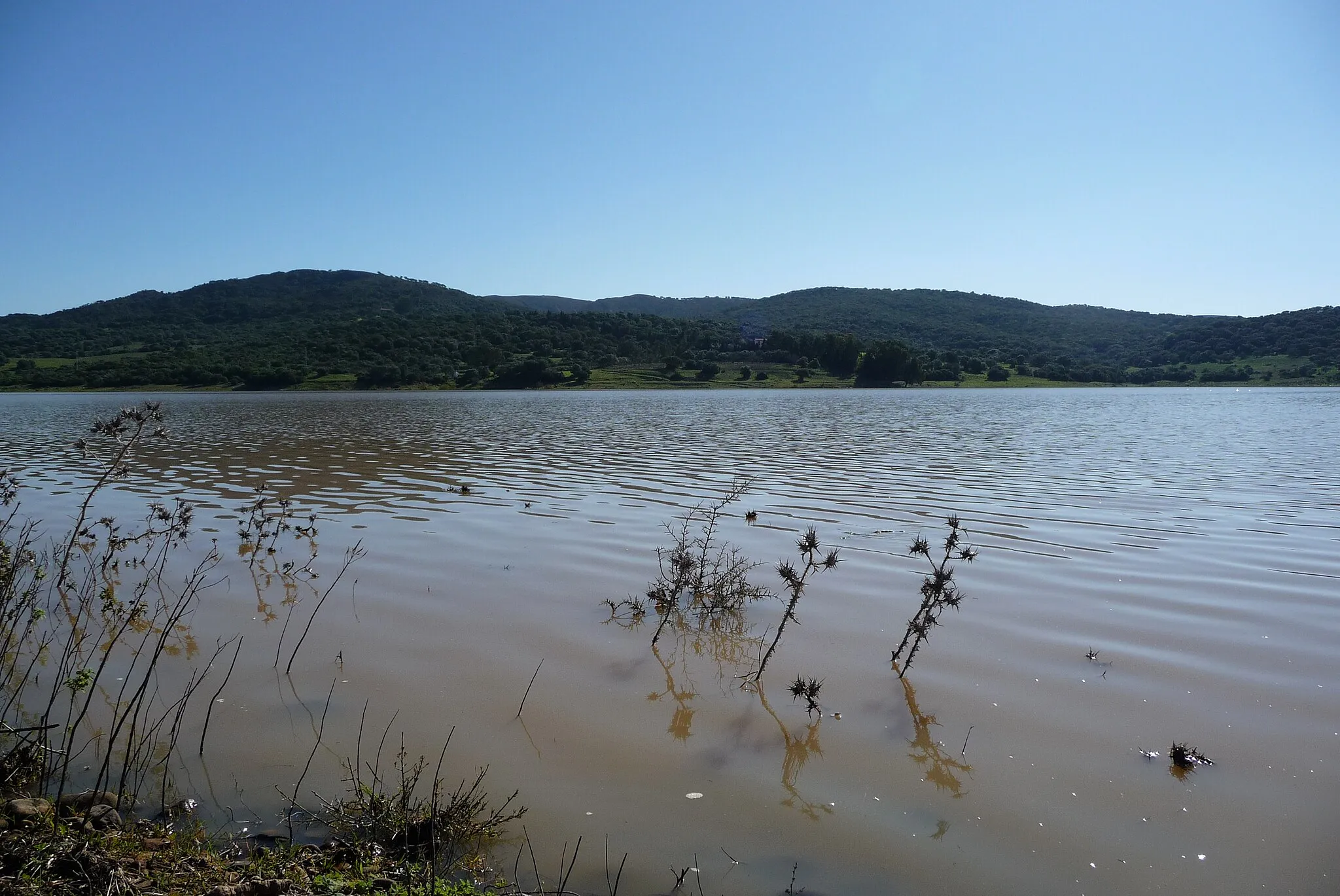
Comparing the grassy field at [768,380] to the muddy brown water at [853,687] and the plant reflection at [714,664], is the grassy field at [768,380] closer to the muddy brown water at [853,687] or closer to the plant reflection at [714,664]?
the muddy brown water at [853,687]

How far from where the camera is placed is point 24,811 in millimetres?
3586

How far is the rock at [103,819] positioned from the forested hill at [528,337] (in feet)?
305

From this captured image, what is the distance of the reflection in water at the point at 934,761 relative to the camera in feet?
14.8

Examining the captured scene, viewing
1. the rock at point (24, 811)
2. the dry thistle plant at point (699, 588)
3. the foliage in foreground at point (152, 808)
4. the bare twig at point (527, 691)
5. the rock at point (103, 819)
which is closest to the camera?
the foliage in foreground at point (152, 808)

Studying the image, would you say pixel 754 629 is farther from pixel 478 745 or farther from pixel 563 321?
pixel 563 321

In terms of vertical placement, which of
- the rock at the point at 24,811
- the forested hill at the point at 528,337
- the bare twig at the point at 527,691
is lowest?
the bare twig at the point at 527,691

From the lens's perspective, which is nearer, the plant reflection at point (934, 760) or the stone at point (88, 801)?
the stone at point (88, 801)

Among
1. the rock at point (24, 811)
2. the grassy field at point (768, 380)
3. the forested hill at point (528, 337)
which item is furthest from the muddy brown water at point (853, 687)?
the forested hill at point (528, 337)

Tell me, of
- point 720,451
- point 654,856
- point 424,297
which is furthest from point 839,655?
point 424,297

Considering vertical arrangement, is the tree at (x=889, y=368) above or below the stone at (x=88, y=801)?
above

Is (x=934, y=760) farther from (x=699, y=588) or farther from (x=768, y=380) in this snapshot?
(x=768, y=380)

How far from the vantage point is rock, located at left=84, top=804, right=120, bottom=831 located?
12.1 ft

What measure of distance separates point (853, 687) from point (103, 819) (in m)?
4.63

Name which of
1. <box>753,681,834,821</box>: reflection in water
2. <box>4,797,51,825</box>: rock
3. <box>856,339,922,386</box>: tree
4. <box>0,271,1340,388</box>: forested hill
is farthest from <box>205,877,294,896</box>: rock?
<box>856,339,922,386</box>: tree
